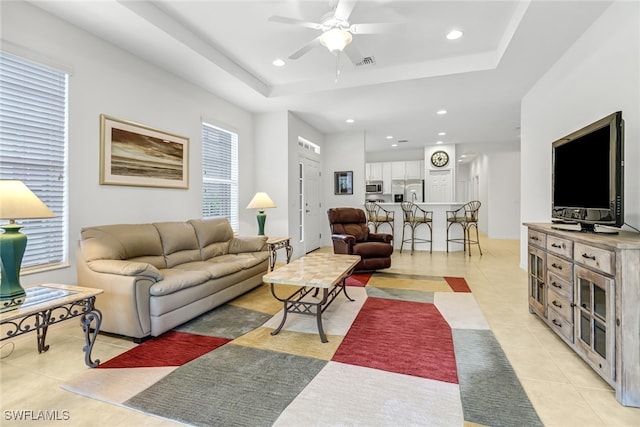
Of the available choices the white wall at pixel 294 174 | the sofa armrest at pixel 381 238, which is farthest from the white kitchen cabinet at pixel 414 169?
the sofa armrest at pixel 381 238

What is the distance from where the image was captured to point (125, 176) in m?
3.25

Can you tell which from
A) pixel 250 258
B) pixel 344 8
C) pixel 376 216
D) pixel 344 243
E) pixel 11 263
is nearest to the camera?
pixel 11 263

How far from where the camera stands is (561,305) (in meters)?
2.23

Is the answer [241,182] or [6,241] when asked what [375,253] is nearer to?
[241,182]

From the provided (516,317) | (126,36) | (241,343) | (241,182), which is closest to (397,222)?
(241,182)

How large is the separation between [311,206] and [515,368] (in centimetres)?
503

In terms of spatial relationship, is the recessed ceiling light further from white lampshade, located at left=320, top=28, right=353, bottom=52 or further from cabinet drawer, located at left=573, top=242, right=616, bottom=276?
cabinet drawer, located at left=573, top=242, right=616, bottom=276

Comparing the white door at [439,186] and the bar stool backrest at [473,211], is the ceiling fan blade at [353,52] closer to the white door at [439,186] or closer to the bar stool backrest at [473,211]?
the bar stool backrest at [473,211]

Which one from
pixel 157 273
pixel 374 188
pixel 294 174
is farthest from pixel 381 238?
pixel 374 188

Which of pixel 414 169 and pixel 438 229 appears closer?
pixel 438 229

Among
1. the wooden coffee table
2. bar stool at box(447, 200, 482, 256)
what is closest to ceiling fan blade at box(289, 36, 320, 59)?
the wooden coffee table

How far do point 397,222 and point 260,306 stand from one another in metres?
4.54

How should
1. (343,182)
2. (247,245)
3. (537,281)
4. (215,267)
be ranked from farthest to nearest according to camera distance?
1. (343,182)
2. (247,245)
3. (215,267)
4. (537,281)

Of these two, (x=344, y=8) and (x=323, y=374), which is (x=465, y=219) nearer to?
(x=344, y=8)
